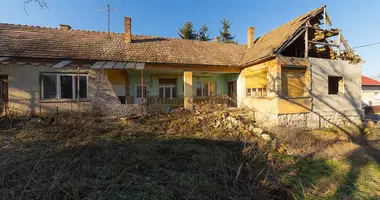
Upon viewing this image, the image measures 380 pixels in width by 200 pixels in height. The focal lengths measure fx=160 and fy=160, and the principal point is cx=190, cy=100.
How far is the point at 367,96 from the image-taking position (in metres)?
19.0

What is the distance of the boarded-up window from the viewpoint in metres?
9.11

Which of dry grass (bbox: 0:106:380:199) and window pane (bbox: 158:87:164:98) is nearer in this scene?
dry grass (bbox: 0:106:380:199)

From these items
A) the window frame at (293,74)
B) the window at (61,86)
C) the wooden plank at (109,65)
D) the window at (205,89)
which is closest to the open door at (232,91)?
the window at (205,89)

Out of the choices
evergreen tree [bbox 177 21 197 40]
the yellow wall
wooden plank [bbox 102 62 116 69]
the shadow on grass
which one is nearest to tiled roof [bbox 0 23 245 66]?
wooden plank [bbox 102 62 116 69]

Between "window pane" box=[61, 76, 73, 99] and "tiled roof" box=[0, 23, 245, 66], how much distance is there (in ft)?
4.35

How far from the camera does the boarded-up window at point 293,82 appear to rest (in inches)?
359

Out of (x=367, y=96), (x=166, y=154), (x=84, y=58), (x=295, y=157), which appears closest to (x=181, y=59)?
(x=84, y=58)

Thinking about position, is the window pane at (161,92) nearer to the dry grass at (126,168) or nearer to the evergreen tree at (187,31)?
the dry grass at (126,168)

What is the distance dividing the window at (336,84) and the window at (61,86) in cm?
1574

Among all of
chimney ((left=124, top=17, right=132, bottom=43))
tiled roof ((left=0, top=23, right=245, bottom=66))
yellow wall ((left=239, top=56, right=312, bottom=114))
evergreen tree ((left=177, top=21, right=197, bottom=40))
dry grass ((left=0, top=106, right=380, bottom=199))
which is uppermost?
evergreen tree ((left=177, top=21, right=197, bottom=40))

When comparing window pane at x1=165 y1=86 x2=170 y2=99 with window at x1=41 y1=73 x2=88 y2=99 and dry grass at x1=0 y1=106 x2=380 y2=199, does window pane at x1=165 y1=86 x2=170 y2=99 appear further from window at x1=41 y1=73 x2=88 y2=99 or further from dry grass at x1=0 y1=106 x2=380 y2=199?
dry grass at x1=0 y1=106 x2=380 y2=199

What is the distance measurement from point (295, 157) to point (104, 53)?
11253mm

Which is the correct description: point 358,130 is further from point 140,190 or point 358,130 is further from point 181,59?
point 140,190

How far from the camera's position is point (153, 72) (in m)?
12.4
